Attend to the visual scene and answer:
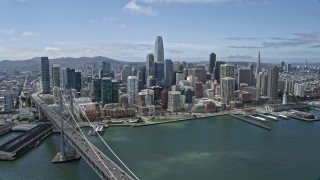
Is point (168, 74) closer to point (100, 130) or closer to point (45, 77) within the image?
point (45, 77)

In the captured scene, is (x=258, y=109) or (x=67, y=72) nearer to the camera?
(x=258, y=109)

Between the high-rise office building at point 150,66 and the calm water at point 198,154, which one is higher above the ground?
the high-rise office building at point 150,66

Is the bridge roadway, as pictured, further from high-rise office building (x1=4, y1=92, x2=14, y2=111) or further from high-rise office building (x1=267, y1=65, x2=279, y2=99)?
high-rise office building (x1=267, y1=65, x2=279, y2=99)

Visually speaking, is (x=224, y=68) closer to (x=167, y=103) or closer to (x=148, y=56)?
(x=167, y=103)

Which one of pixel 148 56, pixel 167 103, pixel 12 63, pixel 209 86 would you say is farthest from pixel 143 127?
pixel 12 63

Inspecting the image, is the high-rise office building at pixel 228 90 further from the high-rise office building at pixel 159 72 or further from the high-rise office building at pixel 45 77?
the high-rise office building at pixel 45 77

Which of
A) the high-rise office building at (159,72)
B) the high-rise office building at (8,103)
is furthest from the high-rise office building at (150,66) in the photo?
the high-rise office building at (8,103)
